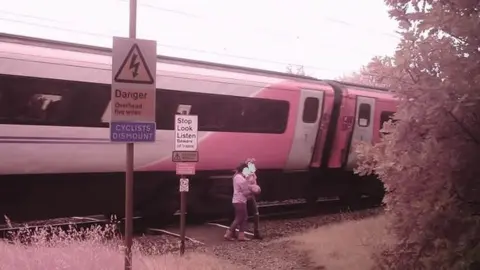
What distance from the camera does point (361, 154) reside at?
20.6 feet

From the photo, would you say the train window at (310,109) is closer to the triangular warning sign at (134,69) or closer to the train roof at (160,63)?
the train roof at (160,63)

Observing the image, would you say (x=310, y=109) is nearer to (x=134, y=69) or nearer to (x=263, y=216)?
(x=263, y=216)

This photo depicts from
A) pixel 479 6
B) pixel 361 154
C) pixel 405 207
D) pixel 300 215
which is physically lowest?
pixel 300 215

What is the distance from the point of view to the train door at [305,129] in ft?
46.3

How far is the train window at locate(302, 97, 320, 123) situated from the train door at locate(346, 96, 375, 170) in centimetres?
166

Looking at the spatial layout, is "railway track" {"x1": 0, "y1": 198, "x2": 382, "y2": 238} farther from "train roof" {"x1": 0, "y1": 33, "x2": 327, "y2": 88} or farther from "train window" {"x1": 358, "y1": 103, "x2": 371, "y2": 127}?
"train roof" {"x1": 0, "y1": 33, "x2": 327, "y2": 88}

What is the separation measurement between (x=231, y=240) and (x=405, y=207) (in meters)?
5.41

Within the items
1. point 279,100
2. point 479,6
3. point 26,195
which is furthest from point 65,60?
point 479,6

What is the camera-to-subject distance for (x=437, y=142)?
18.0 feet

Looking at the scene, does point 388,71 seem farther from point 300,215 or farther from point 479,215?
point 300,215

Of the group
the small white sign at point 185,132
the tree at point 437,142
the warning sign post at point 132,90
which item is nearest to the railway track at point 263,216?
the small white sign at point 185,132

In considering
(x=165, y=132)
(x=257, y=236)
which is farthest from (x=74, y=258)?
(x=165, y=132)

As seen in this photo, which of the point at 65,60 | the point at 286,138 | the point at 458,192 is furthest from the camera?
the point at 286,138

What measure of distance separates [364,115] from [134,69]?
36.7 ft
